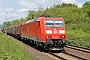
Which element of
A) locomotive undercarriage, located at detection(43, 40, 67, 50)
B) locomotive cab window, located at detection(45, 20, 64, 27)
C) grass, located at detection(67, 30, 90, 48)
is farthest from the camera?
grass, located at detection(67, 30, 90, 48)

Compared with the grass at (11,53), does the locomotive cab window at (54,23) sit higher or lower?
higher

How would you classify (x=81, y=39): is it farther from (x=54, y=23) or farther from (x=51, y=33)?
(x=51, y=33)

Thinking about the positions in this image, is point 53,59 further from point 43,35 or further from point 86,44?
point 86,44

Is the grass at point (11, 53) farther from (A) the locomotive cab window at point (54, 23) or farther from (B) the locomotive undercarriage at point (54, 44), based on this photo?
(A) the locomotive cab window at point (54, 23)

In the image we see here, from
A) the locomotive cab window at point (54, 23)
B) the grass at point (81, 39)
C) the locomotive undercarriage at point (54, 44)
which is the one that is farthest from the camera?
the grass at point (81, 39)

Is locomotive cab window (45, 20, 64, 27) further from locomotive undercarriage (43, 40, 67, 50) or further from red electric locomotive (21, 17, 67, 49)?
locomotive undercarriage (43, 40, 67, 50)

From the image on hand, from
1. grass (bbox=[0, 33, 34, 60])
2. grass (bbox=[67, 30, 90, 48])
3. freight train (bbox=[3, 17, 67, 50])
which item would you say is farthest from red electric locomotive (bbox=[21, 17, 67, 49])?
grass (bbox=[0, 33, 34, 60])

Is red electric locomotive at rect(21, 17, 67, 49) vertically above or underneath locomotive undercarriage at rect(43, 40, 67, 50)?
above

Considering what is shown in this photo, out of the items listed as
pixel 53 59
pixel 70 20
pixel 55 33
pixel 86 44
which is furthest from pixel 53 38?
pixel 70 20

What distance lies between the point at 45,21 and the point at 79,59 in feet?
20.4

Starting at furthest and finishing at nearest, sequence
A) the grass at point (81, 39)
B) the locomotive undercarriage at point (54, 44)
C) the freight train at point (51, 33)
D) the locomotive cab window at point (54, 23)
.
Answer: the grass at point (81, 39), the locomotive cab window at point (54, 23), the freight train at point (51, 33), the locomotive undercarriage at point (54, 44)

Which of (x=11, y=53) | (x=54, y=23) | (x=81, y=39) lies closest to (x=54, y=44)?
(x=54, y=23)

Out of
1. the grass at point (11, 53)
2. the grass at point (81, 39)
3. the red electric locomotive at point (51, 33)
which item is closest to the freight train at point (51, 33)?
the red electric locomotive at point (51, 33)

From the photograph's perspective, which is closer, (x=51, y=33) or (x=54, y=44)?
(x=54, y=44)
